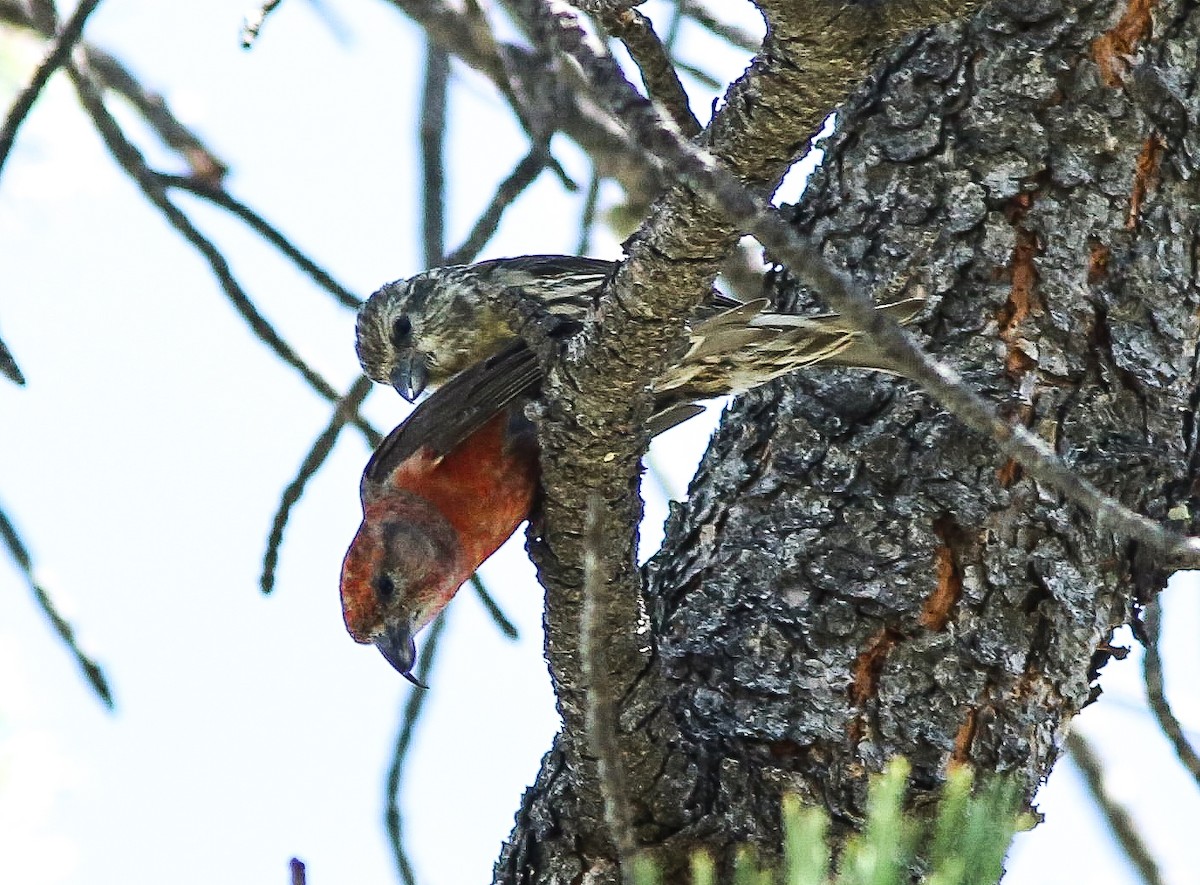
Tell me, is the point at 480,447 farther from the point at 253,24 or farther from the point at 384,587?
the point at 253,24

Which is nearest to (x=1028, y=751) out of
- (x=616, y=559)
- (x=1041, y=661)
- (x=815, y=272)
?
(x=1041, y=661)

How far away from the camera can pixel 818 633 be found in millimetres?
3314

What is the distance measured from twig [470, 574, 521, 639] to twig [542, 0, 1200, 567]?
2265mm

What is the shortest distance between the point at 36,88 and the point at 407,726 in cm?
168

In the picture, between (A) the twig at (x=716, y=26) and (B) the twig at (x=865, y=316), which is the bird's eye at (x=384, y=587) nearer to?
(A) the twig at (x=716, y=26)

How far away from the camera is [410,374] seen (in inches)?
→ 181

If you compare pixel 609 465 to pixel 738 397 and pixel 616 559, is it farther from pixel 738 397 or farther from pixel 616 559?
pixel 738 397

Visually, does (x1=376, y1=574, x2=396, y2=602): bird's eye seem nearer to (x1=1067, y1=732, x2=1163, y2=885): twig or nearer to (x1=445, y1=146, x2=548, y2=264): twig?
(x1=445, y1=146, x2=548, y2=264): twig

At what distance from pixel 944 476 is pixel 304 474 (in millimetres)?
1513

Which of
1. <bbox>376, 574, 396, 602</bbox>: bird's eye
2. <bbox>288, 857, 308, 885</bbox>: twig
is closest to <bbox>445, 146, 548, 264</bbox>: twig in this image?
<bbox>376, 574, 396, 602</bbox>: bird's eye

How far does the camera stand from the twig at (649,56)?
2.30 metres

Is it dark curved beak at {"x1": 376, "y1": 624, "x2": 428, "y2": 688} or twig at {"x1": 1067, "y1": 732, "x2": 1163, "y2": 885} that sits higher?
dark curved beak at {"x1": 376, "y1": 624, "x2": 428, "y2": 688}

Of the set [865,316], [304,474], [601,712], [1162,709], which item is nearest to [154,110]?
[304,474]

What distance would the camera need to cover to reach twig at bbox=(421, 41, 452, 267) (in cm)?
419
